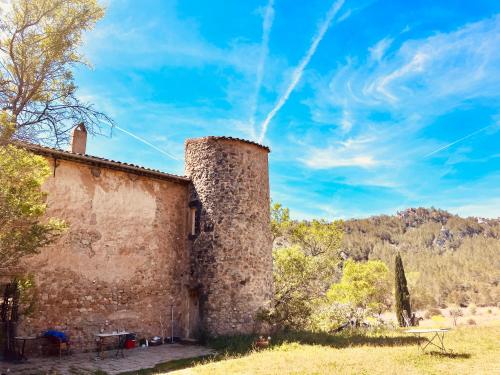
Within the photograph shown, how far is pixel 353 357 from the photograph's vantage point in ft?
31.2

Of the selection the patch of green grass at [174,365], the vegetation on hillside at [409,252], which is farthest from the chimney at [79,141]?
the vegetation on hillside at [409,252]

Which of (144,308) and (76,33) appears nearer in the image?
(76,33)

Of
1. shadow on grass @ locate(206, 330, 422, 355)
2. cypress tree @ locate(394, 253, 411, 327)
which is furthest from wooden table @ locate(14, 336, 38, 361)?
cypress tree @ locate(394, 253, 411, 327)

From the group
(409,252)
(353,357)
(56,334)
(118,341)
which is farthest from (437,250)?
(56,334)

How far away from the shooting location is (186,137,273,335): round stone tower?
13445mm

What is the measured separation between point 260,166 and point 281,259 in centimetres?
547

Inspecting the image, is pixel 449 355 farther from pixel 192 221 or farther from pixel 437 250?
pixel 437 250

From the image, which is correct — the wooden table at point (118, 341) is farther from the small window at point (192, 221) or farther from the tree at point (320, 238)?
the tree at point (320, 238)

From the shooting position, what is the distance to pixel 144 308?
13156 mm

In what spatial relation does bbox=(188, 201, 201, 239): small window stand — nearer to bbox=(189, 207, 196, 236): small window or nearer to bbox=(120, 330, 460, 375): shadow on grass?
bbox=(189, 207, 196, 236): small window

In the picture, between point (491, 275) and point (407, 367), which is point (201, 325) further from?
point (491, 275)

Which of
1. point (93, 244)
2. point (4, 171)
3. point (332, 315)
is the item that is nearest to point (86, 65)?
point (4, 171)

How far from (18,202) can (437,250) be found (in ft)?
245

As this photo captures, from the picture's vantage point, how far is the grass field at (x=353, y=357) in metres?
8.26
